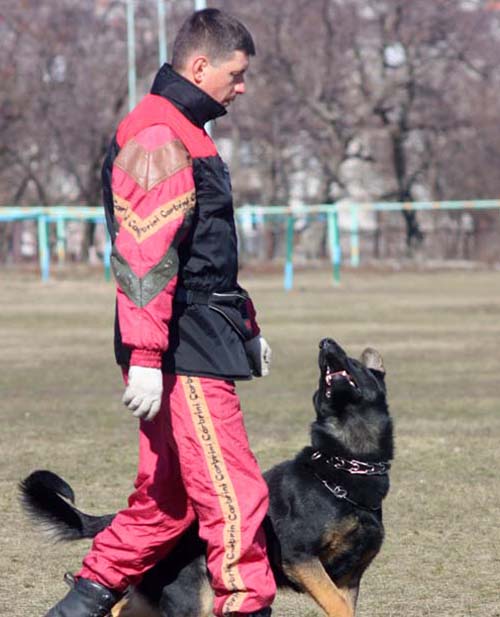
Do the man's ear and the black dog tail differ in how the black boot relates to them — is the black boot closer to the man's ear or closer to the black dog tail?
the black dog tail

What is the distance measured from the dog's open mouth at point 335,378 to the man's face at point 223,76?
3.26 feet

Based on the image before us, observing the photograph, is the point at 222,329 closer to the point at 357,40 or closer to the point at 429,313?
the point at 429,313

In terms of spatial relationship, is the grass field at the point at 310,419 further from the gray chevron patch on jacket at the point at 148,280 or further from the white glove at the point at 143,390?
the gray chevron patch on jacket at the point at 148,280

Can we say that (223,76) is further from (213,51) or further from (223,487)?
(223,487)

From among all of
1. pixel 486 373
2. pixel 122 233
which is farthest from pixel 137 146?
pixel 486 373

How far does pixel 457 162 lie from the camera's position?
52.1 m

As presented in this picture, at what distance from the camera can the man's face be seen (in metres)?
4.26

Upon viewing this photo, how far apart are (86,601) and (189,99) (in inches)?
63.8

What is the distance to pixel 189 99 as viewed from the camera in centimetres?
427

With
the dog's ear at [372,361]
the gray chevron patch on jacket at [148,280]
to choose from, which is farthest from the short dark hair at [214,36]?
the dog's ear at [372,361]

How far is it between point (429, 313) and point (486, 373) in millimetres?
8920

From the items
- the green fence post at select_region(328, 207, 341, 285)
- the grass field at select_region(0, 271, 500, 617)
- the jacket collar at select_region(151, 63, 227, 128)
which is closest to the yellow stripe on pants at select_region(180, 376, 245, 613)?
the jacket collar at select_region(151, 63, 227, 128)

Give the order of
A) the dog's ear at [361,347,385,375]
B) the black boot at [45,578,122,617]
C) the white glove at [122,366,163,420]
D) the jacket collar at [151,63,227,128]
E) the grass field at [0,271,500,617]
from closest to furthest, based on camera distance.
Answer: the white glove at [122,366,163,420] < the jacket collar at [151,63,227,128] < the black boot at [45,578,122,617] < the dog's ear at [361,347,385,375] < the grass field at [0,271,500,617]

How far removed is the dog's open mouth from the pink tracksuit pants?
458mm
